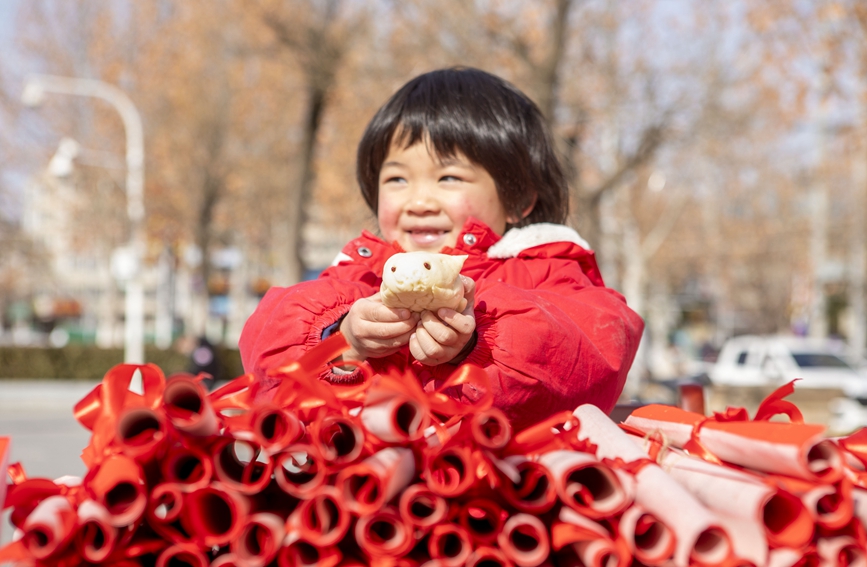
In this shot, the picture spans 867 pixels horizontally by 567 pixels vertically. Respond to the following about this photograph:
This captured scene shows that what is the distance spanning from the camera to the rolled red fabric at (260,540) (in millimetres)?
996

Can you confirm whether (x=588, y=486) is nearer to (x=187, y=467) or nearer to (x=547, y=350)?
(x=547, y=350)

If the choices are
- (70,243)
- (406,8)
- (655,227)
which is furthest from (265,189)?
(406,8)

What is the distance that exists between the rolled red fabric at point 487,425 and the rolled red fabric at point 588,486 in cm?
7

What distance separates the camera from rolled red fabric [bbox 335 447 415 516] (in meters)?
0.98

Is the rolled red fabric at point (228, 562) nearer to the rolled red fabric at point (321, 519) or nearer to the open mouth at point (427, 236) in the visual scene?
the rolled red fabric at point (321, 519)

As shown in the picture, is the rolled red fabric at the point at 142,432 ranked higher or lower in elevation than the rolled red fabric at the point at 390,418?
lower

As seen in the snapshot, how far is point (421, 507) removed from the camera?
1.03m

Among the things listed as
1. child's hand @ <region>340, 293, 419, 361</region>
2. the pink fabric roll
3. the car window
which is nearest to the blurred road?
child's hand @ <region>340, 293, 419, 361</region>

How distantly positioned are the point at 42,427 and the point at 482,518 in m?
13.9

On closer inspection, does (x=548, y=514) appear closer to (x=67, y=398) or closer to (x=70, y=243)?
(x=67, y=398)

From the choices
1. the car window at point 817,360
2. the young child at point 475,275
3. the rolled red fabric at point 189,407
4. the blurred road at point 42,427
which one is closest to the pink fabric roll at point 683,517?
the young child at point 475,275

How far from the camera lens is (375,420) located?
1033 mm

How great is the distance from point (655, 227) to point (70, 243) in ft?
67.7

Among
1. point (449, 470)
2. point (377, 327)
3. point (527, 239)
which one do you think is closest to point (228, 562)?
point (449, 470)
